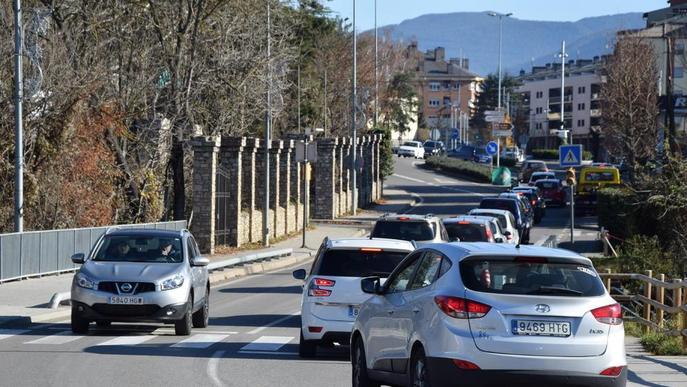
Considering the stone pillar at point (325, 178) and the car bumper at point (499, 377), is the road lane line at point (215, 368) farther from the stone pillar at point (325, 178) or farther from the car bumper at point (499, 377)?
the stone pillar at point (325, 178)

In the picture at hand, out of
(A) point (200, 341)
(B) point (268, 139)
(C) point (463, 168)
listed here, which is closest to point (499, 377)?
(A) point (200, 341)

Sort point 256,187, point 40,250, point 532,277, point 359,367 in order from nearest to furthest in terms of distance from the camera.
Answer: point 532,277
point 359,367
point 40,250
point 256,187

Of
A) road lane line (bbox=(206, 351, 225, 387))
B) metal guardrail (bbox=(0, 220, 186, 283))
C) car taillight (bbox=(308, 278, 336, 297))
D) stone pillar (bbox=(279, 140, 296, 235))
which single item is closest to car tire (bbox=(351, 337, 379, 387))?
road lane line (bbox=(206, 351, 225, 387))

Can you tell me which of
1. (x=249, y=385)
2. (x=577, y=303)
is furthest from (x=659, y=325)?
(x=577, y=303)

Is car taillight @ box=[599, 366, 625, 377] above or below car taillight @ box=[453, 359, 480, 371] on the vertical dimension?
below

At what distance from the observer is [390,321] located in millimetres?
11398

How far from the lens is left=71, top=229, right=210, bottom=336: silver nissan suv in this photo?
1853 cm

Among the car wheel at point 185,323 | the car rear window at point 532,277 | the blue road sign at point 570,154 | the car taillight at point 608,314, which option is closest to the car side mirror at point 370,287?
the car rear window at point 532,277

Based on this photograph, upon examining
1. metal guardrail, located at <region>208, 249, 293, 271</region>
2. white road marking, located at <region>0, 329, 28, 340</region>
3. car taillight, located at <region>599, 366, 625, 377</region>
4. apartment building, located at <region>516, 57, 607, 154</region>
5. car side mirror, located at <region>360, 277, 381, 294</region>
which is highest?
apartment building, located at <region>516, 57, 607, 154</region>

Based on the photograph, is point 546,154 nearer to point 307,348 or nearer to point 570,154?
point 570,154

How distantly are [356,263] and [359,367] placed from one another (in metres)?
4.60

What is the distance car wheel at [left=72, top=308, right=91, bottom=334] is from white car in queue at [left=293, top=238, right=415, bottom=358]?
149 inches

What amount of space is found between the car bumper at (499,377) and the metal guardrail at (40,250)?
764 inches

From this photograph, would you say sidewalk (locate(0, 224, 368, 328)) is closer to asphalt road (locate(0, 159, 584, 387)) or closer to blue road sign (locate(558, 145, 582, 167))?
asphalt road (locate(0, 159, 584, 387))
